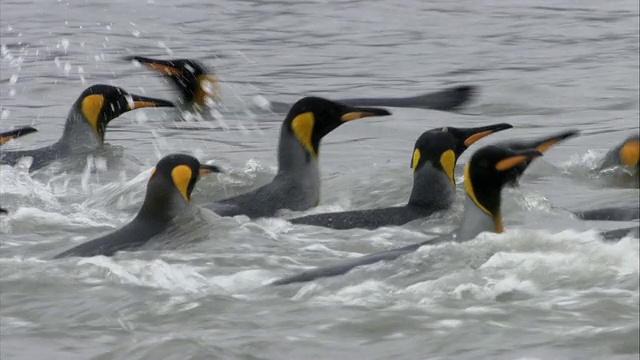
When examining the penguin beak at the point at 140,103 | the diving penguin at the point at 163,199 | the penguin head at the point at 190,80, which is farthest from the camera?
the penguin head at the point at 190,80

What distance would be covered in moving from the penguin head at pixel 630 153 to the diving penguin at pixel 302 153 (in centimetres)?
154

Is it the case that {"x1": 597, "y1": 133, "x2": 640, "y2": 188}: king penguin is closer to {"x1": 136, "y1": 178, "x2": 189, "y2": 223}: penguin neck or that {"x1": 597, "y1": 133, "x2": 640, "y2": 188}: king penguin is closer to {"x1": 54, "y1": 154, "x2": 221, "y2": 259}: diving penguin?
{"x1": 54, "y1": 154, "x2": 221, "y2": 259}: diving penguin

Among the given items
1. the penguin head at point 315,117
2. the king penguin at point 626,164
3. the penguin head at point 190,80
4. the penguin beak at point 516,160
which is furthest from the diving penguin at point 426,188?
the penguin head at point 190,80

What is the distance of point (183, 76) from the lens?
505 inches

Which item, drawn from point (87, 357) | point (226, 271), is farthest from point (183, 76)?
point (87, 357)

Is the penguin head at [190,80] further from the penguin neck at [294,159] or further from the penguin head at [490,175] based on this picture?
the penguin head at [490,175]

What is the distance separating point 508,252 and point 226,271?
1.25 meters

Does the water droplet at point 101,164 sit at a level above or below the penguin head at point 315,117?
below

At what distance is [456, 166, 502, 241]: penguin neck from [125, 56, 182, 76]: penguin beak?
610 cm

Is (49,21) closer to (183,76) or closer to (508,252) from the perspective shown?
(183,76)

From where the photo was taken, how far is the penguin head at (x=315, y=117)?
27.7 ft

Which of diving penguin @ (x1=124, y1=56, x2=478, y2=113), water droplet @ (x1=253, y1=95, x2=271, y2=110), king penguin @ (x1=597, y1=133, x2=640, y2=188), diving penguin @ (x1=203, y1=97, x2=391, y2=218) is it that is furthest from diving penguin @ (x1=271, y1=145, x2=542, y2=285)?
water droplet @ (x1=253, y1=95, x2=271, y2=110)

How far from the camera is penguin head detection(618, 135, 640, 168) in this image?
28.6ft

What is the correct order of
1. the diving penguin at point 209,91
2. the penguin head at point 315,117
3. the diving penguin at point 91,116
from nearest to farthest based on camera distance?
the penguin head at point 315,117 < the diving penguin at point 91,116 < the diving penguin at point 209,91
